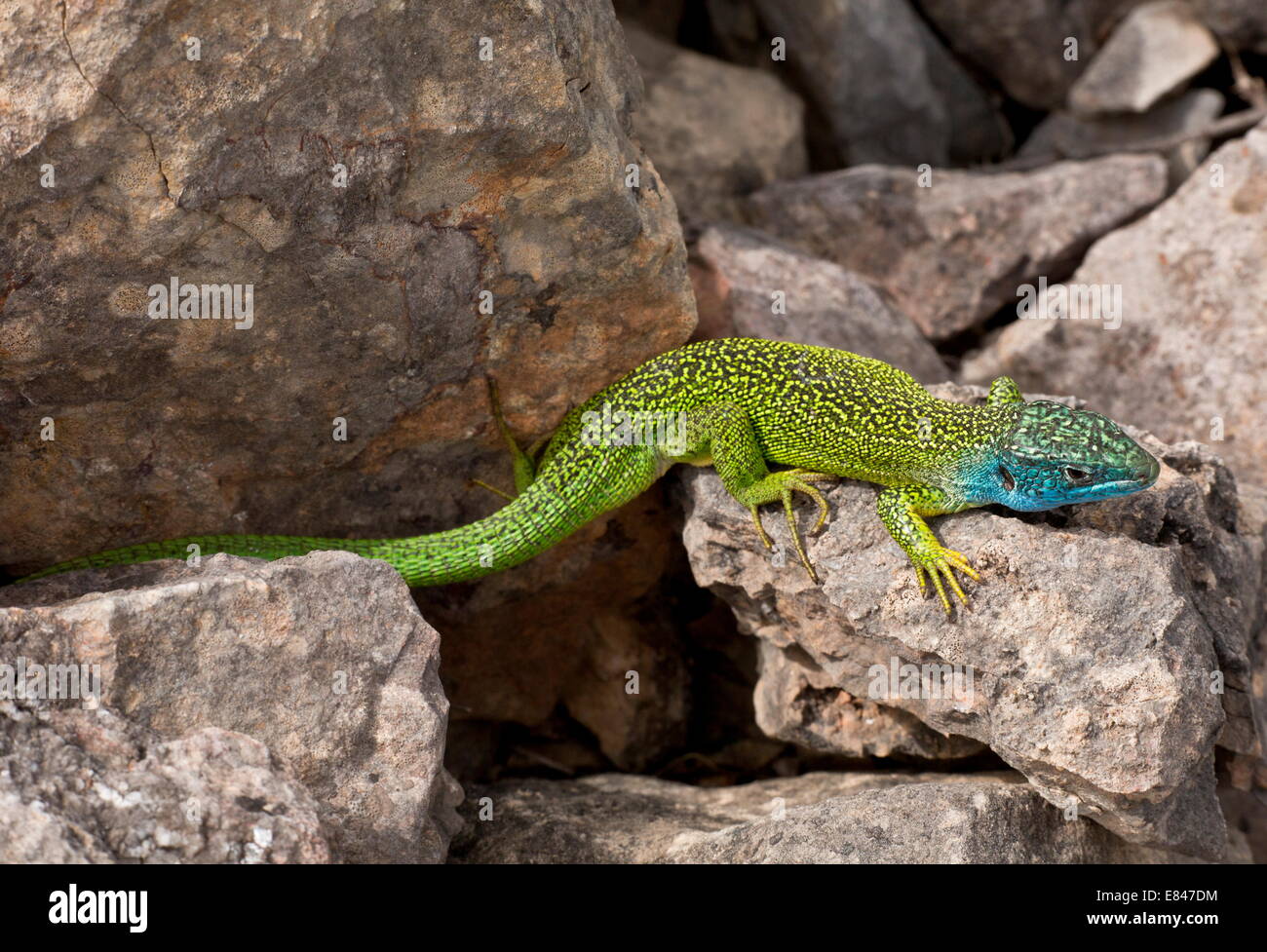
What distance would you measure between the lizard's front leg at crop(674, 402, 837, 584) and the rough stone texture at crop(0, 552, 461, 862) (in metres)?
1.76

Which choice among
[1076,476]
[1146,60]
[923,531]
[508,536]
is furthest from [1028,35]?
[508,536]

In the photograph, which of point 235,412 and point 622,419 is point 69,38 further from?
point 622,419

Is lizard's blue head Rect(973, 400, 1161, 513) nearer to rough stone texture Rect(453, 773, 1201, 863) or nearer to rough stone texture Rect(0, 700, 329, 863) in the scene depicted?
rough stone texture Rect(453, 773, 1201, 863)

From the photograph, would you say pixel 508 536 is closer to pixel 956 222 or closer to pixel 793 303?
pixel 793 303

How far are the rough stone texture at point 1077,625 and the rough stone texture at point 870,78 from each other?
3.81m

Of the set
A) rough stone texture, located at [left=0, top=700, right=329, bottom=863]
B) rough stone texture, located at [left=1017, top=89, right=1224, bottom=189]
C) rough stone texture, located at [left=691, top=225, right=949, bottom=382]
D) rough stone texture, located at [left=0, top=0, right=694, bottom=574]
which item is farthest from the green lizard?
rough stone texture, located at [left=1017, top=89, right=1224, bottom=189]

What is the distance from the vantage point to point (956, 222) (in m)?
8.28

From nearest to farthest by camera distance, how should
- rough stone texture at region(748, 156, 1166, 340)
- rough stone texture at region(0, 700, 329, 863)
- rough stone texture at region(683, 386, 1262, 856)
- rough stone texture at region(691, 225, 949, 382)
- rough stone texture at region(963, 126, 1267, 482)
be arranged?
1. rough stone texture at region(0, 700, 329, 863)
2. rough stone texture at region(683, 386, 1262, 856)
3. rough stone texture at region(691, 225, 949, 382)
4. rough stone texture at region(963, 126, 1267, 482)
5. rough stone texture at region(748, 156, 1166, 340)

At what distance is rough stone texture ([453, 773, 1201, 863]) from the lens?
5.26 metres

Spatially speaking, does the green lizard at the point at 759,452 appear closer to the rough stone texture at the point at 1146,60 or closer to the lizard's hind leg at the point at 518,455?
the lizard's hind leg at the point at 518,455

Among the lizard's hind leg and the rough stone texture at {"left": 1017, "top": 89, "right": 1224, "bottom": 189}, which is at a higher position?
the rough stone texture at {"left": 1017, "top": 89, "right": 1224, "bottom": 189}

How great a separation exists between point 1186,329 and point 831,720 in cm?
358

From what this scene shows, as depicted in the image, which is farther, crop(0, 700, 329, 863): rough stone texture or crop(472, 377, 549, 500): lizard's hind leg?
crop(472, 377, 549, 500): lizard's hind leg

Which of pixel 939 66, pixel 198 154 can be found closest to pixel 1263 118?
pixel 939 66
